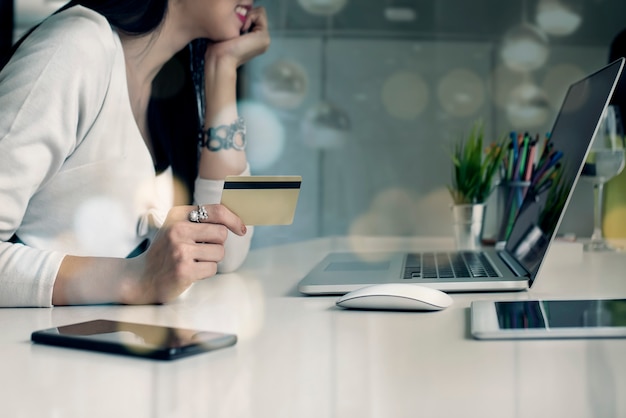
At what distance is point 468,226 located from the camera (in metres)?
1.72

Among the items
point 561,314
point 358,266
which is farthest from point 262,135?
point 561,314

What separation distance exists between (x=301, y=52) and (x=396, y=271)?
2.89 meters

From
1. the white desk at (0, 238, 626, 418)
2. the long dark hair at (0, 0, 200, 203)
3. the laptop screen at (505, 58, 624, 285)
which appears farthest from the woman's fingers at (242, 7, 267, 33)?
the white desk at (0, 238, 626, 418)

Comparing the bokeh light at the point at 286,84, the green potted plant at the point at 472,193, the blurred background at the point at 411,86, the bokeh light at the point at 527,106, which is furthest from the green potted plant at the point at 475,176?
the bokeh light at the point at 286,84

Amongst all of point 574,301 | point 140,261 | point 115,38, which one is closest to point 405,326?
point 574,301

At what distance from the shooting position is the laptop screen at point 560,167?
103 centimetres

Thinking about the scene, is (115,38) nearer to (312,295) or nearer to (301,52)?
(312,295)

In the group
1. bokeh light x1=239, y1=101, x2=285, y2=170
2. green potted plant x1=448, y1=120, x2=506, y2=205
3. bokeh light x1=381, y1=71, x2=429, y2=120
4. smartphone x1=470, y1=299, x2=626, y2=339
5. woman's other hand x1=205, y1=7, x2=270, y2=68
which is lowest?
smartphone x1=470, y1=299, x2=626, y2=339

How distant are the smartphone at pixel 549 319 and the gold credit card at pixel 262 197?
0.26 metres

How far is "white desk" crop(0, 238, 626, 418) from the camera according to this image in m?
0.47

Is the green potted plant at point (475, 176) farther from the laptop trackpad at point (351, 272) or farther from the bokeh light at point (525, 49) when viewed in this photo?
the bokeh light at point (525, 49)

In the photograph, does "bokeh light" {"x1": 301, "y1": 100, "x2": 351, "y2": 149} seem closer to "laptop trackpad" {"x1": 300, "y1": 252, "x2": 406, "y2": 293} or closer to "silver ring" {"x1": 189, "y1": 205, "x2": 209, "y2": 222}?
"laptop trackpad" {"x1": 300, "y1": 252, "x2": 406, "y2": 293}

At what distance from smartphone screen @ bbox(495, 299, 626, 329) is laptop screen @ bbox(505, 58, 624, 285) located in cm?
21

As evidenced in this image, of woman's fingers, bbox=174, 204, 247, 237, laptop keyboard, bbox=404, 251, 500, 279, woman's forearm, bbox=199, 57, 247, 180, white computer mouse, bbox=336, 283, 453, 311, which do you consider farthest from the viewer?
woman's forearm, bbox=199, 57, 247, 180
